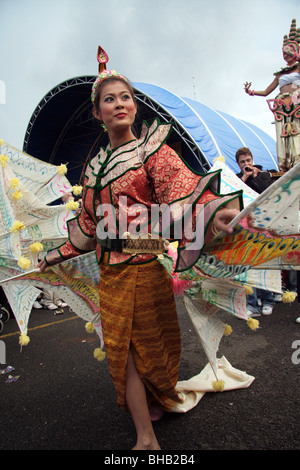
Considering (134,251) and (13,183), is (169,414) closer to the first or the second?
(134,251)

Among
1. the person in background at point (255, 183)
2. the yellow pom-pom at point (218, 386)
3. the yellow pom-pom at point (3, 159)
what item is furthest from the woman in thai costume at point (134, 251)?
the person in background at point (255, 183)

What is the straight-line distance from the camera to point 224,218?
1.15m

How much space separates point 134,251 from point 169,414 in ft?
3.49

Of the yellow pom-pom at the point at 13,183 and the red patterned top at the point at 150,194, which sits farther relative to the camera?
the yellow pom-pom at the point at 13,183

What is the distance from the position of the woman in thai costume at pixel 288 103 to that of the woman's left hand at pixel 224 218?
338 centimetres

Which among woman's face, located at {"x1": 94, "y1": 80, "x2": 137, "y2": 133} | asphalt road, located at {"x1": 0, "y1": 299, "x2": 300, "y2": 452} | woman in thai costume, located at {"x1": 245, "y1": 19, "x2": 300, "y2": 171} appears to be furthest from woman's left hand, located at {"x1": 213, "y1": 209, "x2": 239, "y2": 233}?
woman in thai costume, located at {"x1": 245, "y1": 19, "x2": 300, "y2": 171}

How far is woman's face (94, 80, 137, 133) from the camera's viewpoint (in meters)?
1.55

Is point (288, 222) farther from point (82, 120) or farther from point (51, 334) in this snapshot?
point (82, 120)

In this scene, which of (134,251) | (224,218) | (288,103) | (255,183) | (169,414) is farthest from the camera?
(288,103)

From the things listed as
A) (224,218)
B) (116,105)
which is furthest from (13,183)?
(224,218)

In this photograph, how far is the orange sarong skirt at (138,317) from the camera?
57.7 inches

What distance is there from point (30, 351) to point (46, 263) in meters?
1.79

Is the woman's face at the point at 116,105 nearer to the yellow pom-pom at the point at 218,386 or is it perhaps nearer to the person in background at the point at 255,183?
the yellow pom-pom at the point at 218,386

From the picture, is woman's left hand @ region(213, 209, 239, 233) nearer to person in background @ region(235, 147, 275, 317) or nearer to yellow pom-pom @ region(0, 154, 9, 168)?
yellow pom-pom @ region(0, 154, 9, 168)
